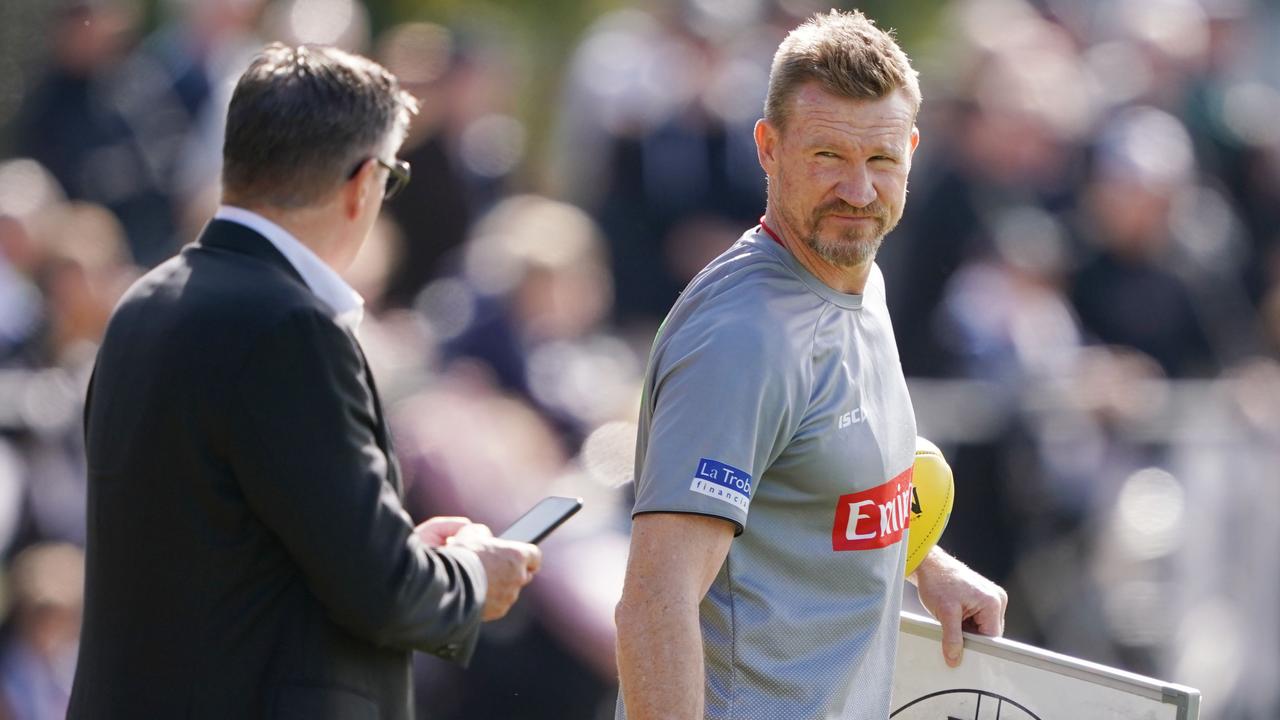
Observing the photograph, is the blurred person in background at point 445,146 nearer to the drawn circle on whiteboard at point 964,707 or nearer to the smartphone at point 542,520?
the smartphone at point 542,520

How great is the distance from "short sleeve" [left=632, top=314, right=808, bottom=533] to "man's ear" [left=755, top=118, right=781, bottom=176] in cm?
37

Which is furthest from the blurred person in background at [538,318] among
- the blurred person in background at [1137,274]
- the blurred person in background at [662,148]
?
the blurred person in background at [1137,274]

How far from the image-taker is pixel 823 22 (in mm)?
2826

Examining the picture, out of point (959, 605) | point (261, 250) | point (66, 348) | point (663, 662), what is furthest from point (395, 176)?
point (66, 348)

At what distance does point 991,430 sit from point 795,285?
4066 mm

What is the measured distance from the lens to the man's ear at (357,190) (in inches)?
104

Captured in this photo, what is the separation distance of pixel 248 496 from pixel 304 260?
392mm

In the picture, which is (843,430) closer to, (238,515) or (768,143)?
(768,143)

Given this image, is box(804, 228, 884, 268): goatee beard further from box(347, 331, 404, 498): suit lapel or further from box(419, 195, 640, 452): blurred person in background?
Answer: box(419, 195, 640, 452): blurred person in background

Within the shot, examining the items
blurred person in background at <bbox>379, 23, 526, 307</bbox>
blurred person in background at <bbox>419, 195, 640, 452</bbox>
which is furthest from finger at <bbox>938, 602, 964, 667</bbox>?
blurred person in background at <bbox>379, 23, 526, 307</bbox>

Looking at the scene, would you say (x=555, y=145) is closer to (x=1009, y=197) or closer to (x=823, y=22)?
(x=1009, y=197)

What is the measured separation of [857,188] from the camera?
269 centimetres

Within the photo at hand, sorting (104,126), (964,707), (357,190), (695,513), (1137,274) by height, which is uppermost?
(1137,274)

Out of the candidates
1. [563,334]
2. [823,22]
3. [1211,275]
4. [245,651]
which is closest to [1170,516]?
[1211,275]
